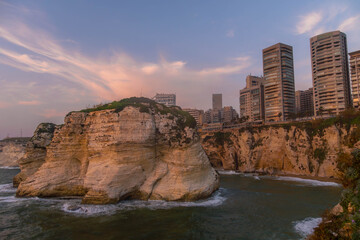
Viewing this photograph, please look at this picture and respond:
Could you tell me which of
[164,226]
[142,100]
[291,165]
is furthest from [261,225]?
[291,165]

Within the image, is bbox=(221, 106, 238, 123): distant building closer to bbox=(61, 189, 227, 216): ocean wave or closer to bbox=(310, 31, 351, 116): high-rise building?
bbox=(310, 31, 351, 116): high-rise building

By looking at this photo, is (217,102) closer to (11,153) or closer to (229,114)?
(229,114)

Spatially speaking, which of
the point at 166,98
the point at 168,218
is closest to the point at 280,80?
the point at 166,98

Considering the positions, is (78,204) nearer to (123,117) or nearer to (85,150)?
(85,150)

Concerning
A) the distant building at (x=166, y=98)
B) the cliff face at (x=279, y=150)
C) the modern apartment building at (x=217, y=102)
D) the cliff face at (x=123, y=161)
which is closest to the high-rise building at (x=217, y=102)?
the modern apartment building at (x=217, y=102)

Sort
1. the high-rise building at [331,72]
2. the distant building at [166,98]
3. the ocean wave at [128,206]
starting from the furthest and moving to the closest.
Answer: the distant building at [166,98] → the high-rise building at [331,72] → the ocean wave at [128,206]

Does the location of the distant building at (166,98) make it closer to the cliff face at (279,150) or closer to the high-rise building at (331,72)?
the cliff face at (279,150)

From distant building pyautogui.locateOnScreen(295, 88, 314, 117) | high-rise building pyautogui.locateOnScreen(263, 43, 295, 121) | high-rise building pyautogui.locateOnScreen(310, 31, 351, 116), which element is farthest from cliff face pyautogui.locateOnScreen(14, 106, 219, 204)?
distant building pyautogui.locateOnScreen(295, 88, 314, 117)
